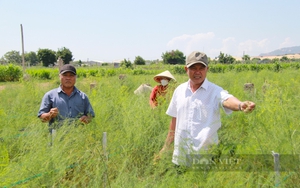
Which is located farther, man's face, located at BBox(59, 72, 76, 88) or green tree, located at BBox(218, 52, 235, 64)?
green tree, located at BBox(218, 52, 235, 64)

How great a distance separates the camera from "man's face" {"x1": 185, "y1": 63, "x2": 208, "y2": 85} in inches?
69.6

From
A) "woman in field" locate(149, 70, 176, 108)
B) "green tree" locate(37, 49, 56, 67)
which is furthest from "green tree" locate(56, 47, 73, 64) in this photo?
"woman in field" locate(149, 70, 176, 108)

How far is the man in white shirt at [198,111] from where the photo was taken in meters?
1.71

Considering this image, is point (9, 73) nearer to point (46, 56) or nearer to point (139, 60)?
point (139, 60)

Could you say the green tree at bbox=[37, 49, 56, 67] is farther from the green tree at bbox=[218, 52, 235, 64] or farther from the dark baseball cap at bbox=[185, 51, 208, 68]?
the dark baseball cap at bbox=[185, 51, 208, 68]

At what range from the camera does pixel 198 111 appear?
1.77 meters

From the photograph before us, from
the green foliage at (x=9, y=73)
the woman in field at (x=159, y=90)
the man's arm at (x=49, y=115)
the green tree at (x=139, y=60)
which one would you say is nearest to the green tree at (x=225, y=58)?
the green tree at (x=139, y=60)

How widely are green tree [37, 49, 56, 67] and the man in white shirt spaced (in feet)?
125

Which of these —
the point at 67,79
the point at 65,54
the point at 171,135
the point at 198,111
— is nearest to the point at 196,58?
the point at 198,111

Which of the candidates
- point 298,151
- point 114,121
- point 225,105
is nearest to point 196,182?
point 225,105

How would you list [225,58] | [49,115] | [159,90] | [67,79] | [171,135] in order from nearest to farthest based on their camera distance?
1. [171,135]
2. [49,115]
3. [67,79]
4. [159,90]
5. [225,58]

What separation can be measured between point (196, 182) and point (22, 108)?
400 cm

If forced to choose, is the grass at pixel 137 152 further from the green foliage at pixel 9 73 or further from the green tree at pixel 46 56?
the green tree at pixel 46 56

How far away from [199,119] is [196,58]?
1.22ft
